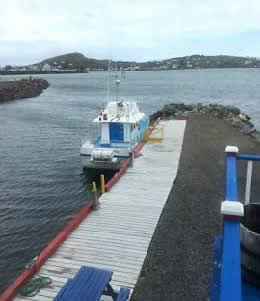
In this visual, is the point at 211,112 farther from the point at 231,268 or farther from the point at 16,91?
the point at 16,91

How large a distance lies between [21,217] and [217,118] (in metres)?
22.4

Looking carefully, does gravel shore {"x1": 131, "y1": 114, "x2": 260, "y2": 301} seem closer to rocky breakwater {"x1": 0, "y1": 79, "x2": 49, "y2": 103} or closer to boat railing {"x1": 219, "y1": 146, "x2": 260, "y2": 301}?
boat railing {"x1": 219, "y1": 146, "x2": 260, "y2": 301}

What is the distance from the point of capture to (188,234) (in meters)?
9.55

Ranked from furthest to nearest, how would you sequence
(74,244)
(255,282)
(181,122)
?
(181,122) → (74,244) → (255,282)

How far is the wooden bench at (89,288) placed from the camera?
579cm

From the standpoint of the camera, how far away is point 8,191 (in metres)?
17.7

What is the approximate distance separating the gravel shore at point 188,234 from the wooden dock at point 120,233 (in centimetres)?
36

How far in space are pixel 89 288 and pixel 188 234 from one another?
4.21 m

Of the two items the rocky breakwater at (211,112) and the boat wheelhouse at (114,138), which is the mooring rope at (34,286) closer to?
the boat wheelhouse at (114,138)

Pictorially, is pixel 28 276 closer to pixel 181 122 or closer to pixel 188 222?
pixel 188 222

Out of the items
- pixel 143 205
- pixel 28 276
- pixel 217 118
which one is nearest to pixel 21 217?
pixel 143 205

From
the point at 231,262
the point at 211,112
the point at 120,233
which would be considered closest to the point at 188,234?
the point at 120,233

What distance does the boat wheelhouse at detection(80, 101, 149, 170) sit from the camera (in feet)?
58.5

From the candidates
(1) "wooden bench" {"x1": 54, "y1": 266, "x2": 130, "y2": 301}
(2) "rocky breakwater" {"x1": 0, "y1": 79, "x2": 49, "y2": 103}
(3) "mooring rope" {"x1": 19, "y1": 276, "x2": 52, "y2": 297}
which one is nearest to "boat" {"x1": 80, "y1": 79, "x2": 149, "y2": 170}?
(3) "mooring rope" {"x1": 19, "y1": 276, "x2": 52, "y2": 297}
